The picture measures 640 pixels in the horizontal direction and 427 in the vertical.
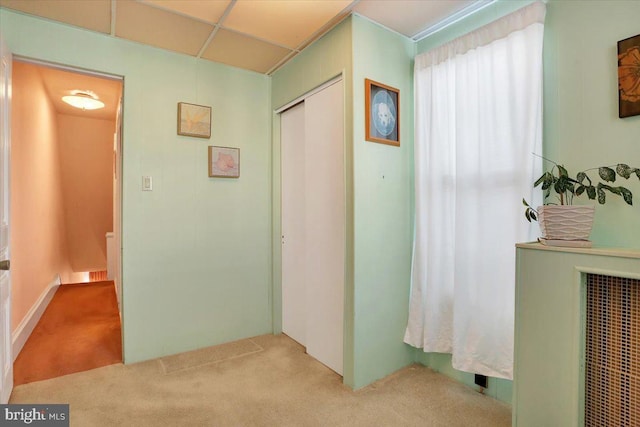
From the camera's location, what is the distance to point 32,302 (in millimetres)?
3285

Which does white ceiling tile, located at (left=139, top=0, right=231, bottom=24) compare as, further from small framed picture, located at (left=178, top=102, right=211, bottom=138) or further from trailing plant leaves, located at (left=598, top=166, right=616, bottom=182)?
trailing plant leaves, located at (left=598, top=166, right=616, bottom=182)

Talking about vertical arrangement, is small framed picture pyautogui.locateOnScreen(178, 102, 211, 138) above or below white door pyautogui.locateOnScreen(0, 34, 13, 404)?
above

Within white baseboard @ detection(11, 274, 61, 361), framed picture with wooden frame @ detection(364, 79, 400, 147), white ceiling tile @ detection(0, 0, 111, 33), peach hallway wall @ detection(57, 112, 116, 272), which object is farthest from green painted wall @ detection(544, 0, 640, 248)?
peach hallway wall @ detection(57, 112, 116, 272)

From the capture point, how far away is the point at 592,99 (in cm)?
158

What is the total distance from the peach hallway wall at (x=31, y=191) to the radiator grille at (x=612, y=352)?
146 inches

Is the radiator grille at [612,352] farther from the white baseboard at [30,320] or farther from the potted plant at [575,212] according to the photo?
the white baseboard at [30,320]

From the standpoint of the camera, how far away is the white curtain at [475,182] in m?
1.77

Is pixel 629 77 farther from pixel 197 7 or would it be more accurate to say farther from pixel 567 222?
pixel 197 7

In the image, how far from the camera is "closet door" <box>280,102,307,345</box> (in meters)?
2.80

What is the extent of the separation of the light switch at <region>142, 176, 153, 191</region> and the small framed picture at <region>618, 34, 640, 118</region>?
2893 millimetres

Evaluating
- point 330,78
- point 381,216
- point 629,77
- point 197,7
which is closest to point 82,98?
point 197,7

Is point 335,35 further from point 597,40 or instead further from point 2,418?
point 2,418

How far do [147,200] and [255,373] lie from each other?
5.02 feet

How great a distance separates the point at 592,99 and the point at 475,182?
66 cm
